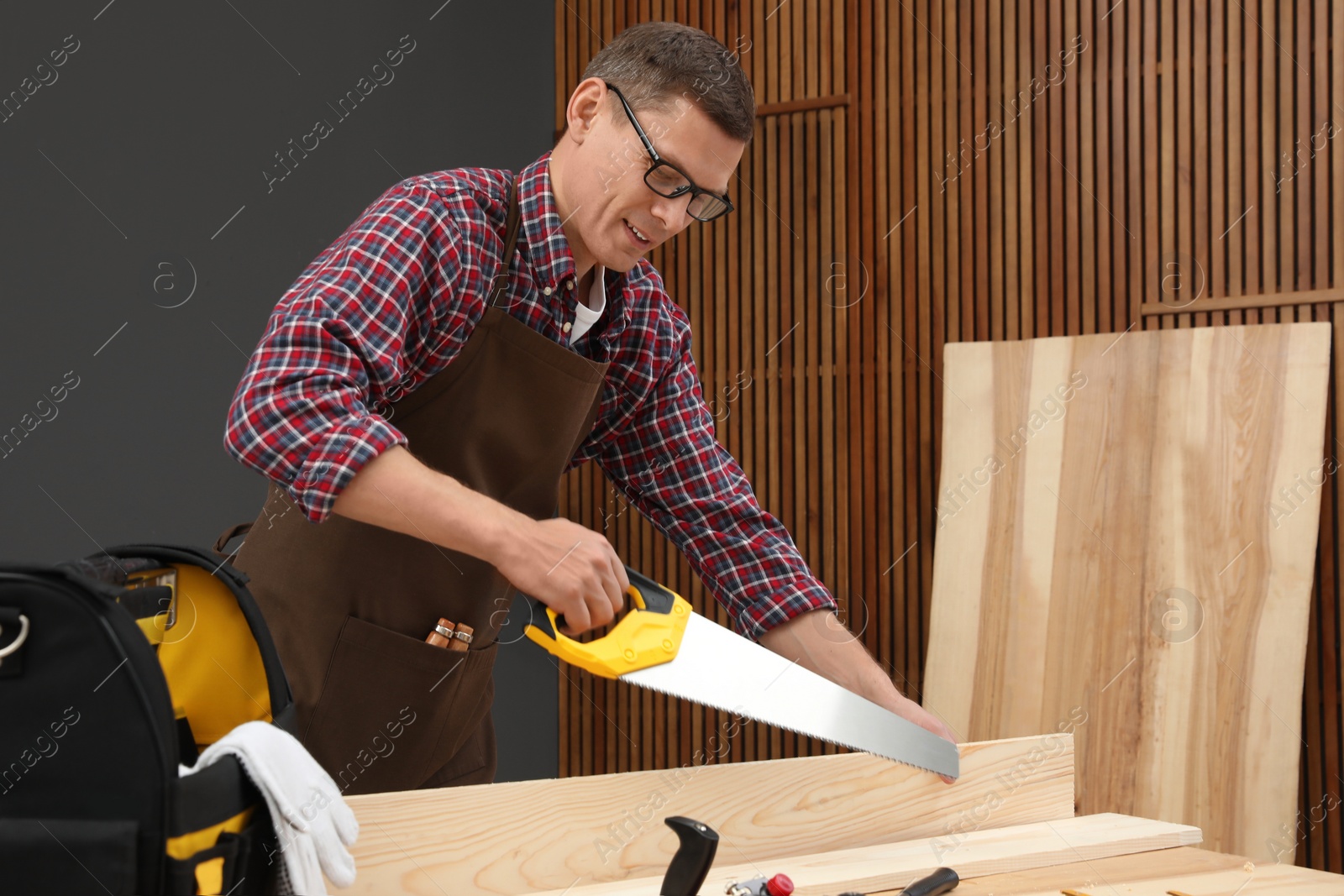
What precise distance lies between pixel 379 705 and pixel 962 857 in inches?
34.6

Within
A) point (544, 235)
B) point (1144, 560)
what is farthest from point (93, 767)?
point (1144, 560)

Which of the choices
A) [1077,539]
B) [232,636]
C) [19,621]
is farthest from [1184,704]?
[19,621]

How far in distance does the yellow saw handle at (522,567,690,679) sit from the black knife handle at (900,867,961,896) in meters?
0.40

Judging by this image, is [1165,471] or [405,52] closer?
[1165,471]

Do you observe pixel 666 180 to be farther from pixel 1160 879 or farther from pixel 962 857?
pixel 1160 879

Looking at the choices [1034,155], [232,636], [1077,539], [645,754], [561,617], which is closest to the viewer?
[232,636]

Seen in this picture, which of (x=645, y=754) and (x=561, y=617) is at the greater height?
(x=561, y=617)

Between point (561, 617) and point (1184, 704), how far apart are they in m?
2.09

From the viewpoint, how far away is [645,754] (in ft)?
11.5

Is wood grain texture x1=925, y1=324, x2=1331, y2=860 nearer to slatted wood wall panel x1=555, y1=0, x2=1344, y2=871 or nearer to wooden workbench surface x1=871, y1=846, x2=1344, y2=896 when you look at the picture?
slatted wood wall panel x1=555, y1=0, x2=1344, y2=871

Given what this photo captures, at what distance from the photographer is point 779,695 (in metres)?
1.41

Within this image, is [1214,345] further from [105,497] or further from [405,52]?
[105,497]

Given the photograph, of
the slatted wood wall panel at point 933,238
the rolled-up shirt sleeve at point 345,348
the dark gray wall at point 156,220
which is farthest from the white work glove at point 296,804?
the slatted wood wall panel at point 933,238

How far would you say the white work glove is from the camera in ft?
2.71
